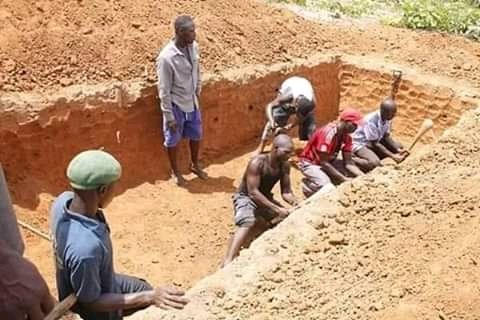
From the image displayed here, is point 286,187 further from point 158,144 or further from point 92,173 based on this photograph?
point 92,173

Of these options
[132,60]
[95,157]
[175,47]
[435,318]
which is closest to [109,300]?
[95,157]

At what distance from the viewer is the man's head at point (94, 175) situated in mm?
3916

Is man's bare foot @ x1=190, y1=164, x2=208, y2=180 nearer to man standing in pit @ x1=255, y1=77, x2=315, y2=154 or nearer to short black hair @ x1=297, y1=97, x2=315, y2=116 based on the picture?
man standing in pit @ x1=255, y1=77, x2=315, y2=154

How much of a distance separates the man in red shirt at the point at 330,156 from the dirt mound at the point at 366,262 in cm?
148

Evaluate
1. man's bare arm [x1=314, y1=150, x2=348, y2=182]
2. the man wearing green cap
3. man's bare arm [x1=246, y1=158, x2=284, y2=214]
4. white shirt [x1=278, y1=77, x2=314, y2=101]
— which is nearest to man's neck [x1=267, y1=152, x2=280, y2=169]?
man's bare arm [x1=246, y1=158, x2=284, y2=214]

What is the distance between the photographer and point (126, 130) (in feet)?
26.5

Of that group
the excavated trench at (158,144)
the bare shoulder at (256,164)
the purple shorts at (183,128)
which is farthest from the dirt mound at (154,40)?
the bare shoulder at (256,164)

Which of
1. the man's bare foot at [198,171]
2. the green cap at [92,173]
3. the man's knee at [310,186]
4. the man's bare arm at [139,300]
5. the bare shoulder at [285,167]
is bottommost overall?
the man's bare foot at [198,171]

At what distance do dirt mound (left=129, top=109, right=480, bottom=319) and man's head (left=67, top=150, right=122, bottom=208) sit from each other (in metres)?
0.77

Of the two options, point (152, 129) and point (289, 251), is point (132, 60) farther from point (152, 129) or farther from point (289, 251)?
point (289, 251)

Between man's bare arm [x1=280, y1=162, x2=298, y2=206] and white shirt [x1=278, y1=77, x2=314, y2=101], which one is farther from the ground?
white shirt [x1=278, y1=77, x2=314, y2=101]

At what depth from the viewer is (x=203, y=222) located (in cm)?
768

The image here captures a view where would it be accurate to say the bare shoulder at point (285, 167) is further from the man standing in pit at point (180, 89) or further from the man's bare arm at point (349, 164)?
the man standing in pit at point (180, 89)

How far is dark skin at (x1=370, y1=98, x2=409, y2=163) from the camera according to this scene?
7961 millimetres
